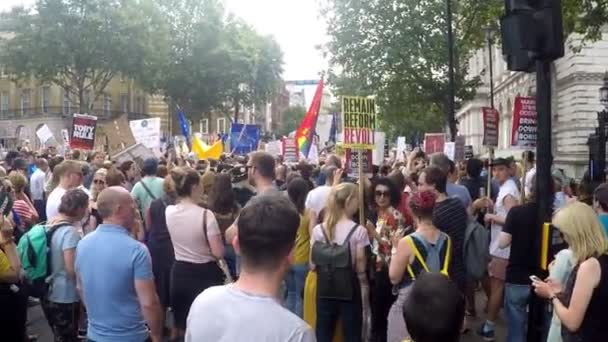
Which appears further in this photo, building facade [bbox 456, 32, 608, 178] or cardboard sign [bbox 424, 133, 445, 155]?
building facade [bbox 456, 32, 608, 178]

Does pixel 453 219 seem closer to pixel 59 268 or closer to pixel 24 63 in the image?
pixel 59 268

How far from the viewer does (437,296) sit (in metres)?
2.53

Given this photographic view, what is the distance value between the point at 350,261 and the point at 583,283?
2221 millimetres

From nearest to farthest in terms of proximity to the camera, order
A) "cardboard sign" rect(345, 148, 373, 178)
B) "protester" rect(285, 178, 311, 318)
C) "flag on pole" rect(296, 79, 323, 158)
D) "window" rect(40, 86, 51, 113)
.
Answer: "protester" rect(285, 178, 311, 318) → "cardboard sign" rect(345, 148, 373, 178) → "flag on pole" rect(296, 79, 323, 158) → "window" rect(40, 86, 51, 113)

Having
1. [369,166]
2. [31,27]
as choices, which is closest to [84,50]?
[31,27]

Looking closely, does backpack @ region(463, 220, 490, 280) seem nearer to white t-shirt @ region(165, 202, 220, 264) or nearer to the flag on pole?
white t-shirt @ region(165, 202, 220, 264)

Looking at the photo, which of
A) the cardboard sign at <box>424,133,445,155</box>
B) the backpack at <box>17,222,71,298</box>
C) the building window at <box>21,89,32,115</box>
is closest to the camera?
the backpack at <box>17,222,71,298</box>

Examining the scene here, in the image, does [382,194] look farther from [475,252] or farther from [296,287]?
[296,287]

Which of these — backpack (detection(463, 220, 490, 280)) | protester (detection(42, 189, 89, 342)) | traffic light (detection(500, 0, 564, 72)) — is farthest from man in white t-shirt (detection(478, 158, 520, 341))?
protester (detection(42, 189, 89, 342))

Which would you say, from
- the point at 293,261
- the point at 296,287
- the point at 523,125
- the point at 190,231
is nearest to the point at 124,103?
the point at 523,125

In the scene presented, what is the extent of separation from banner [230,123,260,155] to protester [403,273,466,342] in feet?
59.0

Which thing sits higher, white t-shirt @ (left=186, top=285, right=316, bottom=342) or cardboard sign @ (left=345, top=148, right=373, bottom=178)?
cardboard sign @ (left=345, top=148, right=373, bottom=178)

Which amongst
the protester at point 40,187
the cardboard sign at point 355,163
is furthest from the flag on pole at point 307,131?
the protester at point 40,187

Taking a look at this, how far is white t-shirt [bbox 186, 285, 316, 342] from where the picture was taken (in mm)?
2590
